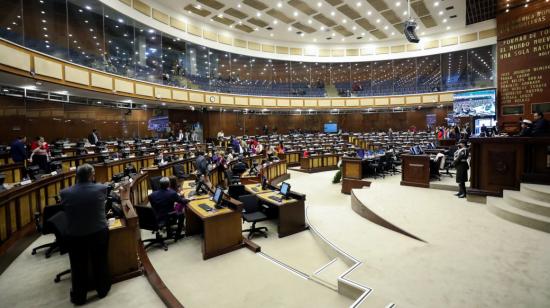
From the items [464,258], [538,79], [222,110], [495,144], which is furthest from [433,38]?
[464,258]

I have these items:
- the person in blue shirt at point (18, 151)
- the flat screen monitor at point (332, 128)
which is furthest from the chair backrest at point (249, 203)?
the flat screen monitor at point (332, 128)

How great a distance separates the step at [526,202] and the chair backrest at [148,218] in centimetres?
627

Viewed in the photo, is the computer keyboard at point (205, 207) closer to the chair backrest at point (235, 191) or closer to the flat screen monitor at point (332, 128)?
the chair backrest at point (235, 191)

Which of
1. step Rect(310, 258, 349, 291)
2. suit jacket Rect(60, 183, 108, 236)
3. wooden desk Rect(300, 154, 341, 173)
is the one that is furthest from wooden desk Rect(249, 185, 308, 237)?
wooden desk Rect(300, 154, 341, 173)

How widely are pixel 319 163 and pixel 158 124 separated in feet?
35.2

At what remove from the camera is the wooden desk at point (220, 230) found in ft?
14.6

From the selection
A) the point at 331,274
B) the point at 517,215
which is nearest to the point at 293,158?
the point at 517,215

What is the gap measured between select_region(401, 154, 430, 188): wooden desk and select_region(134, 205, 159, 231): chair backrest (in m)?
6.86

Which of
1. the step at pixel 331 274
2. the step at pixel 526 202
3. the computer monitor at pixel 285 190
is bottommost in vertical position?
the step at pixel 331 274

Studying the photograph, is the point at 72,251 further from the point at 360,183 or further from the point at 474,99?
the point at 474,99

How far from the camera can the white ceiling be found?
1530 cm

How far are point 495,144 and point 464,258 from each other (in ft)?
11.0

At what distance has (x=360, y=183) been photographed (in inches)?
353

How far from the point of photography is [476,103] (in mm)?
15820
